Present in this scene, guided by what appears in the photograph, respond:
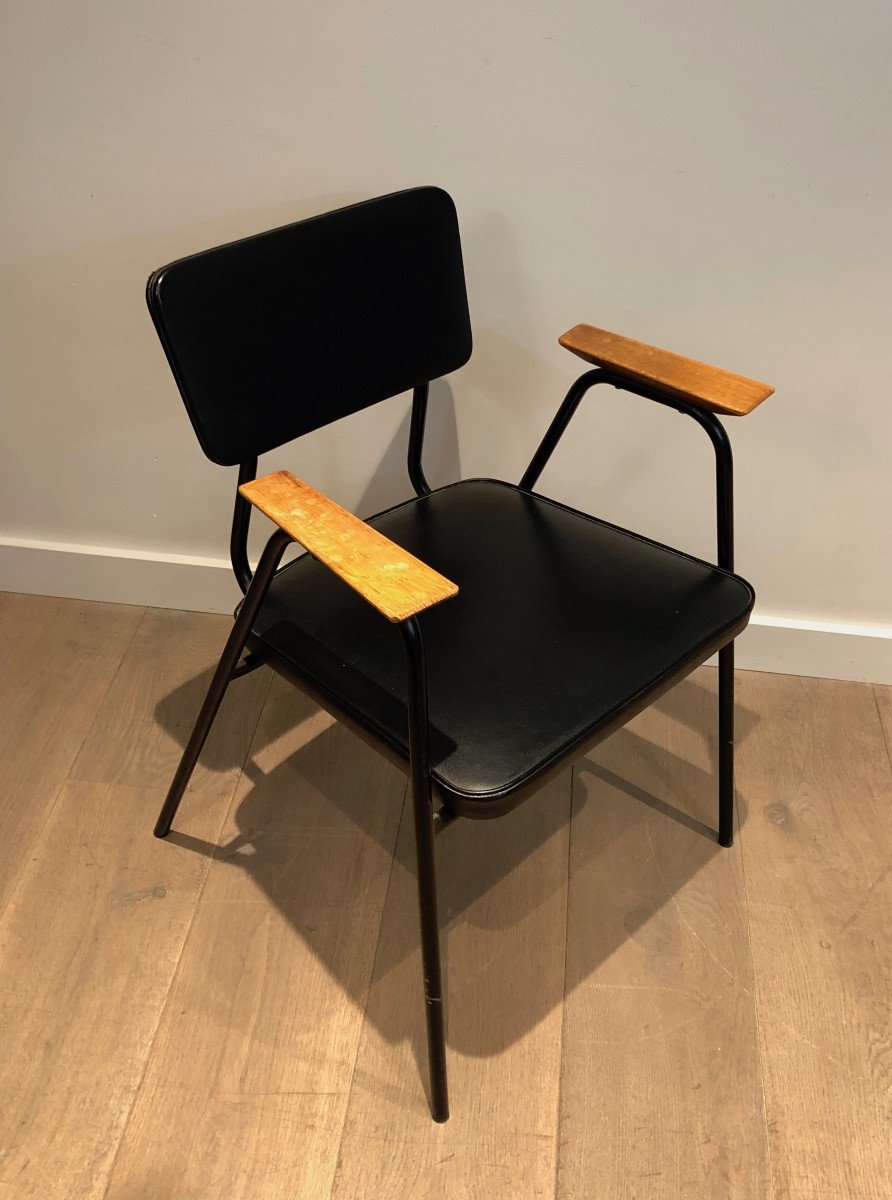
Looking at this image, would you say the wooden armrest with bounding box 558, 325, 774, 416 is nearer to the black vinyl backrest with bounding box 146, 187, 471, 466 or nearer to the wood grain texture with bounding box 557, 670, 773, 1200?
the black vinyl backrest with bounding box 146, 187, 471, 466

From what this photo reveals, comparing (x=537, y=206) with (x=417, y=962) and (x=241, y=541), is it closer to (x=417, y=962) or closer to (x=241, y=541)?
(x=241, y=541)

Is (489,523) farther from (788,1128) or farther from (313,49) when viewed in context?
(788,1128)

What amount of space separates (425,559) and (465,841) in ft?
1.48

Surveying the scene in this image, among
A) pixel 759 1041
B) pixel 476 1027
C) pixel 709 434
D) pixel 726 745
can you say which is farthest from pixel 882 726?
pixel 476 1027

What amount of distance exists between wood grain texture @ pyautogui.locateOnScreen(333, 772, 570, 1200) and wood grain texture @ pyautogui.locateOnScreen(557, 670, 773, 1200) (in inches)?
1.2

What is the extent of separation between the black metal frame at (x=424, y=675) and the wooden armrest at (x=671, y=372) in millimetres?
28

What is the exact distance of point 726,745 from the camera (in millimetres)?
1366

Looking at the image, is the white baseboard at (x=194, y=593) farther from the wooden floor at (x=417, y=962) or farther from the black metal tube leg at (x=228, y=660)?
the black metal tube leg at (x=228, y=660)

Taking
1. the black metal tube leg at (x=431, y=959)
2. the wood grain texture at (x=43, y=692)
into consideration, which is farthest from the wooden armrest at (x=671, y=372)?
the wood grain texture at (x=43, y=692)

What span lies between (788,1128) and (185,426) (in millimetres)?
1257

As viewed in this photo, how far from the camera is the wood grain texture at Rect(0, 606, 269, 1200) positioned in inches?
44.8

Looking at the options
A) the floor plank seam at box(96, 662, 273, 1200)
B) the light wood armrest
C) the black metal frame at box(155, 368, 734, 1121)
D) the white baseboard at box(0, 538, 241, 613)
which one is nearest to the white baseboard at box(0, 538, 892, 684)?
the white baseboard at box(0, 538, 241, 613)

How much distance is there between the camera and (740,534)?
1.59 m

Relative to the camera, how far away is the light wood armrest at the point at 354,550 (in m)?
0.87
